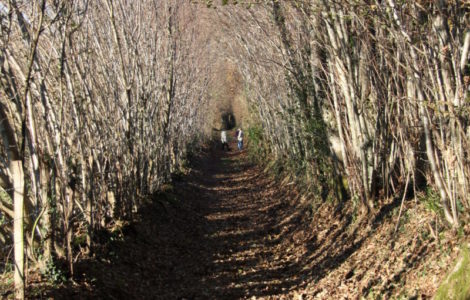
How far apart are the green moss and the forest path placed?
8.68ft

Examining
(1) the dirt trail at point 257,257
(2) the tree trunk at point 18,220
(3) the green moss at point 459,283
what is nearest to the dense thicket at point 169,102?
(2) the tree trunk at point 18,220

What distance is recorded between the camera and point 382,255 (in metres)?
6.27

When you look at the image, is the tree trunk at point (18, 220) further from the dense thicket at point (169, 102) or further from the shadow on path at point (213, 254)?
the shadow on path at point (213, 254)

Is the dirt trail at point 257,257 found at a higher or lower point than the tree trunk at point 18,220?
lower

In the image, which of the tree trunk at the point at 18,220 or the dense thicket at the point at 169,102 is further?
the dense thicket at the point at 169,102

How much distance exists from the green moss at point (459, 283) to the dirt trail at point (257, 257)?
1.31ft

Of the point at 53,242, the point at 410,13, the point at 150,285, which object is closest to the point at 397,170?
the point at 410,13

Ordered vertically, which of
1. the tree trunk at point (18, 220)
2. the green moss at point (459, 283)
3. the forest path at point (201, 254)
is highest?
the tree trunk at point (18, 220)

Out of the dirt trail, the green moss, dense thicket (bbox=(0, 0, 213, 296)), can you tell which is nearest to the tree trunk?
dense thicket (bbox=(0, 0, 213, 296))

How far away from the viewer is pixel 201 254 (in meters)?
9.13

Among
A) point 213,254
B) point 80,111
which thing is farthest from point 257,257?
point 80,111

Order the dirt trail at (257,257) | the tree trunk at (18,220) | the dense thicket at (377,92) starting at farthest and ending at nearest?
the dirt trail at (257,257) < the dense thicket at (377,92) < the tree trunk at (18,220)

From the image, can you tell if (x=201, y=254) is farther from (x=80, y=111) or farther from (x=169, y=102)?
(x=169, y=102)

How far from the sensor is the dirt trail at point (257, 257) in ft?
19.4
